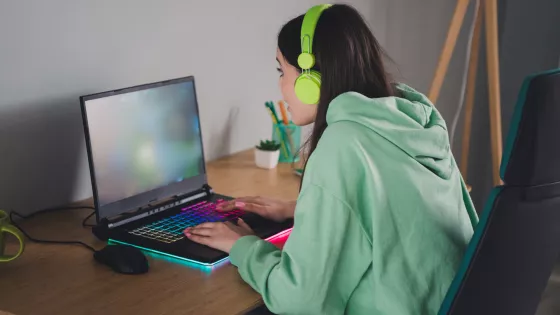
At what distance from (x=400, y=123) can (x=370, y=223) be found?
0.19 meters

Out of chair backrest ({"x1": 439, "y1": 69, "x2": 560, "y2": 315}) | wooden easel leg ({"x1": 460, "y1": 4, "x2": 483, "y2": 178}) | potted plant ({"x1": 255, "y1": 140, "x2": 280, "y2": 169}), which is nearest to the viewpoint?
chair backrest ({"x1": 439, "y1": 69, "x2": 560, "y2": 315})

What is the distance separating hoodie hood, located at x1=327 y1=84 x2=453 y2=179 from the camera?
49.3 inches

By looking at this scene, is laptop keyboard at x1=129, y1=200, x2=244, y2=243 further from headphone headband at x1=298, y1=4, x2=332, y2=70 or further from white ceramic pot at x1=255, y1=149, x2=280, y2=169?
headphone headband at x1=298, y1=4, x2=332, y2=70

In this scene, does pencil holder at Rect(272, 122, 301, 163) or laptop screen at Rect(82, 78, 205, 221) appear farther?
pencil holder at Rect(272, 122, 301, 163)

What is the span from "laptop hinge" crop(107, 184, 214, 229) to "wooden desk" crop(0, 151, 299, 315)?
0.07 m

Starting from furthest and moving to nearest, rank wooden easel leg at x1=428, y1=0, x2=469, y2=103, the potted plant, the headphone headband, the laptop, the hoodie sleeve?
1. wooden easel leg at x1=428, y1=0, x2=469, y2=103
2. the potted plant
3. the laptop
4. the headphone headband
5. the hoodie sleeve

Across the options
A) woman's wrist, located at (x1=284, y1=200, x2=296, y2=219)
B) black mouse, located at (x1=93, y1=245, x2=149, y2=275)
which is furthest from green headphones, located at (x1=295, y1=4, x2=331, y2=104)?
black mouse, located at (x1=93, y1=245, x2=149, y2=275)

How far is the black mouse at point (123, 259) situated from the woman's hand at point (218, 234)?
0.13 m

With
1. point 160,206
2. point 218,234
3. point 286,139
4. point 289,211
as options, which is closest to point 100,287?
point 218,234

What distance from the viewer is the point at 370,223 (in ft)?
4.04

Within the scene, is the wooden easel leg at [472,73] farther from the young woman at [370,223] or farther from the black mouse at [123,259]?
the black mouse at [123,259]

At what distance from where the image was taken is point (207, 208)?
172cm

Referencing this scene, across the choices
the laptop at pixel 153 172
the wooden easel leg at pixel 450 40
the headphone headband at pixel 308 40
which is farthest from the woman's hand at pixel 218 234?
the wooden easel leg at pixel 450 40

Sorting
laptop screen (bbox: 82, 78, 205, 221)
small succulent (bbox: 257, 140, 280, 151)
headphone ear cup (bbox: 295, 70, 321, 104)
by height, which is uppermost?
headphone ear cup (bbox: 295, 70, 321, 104)
